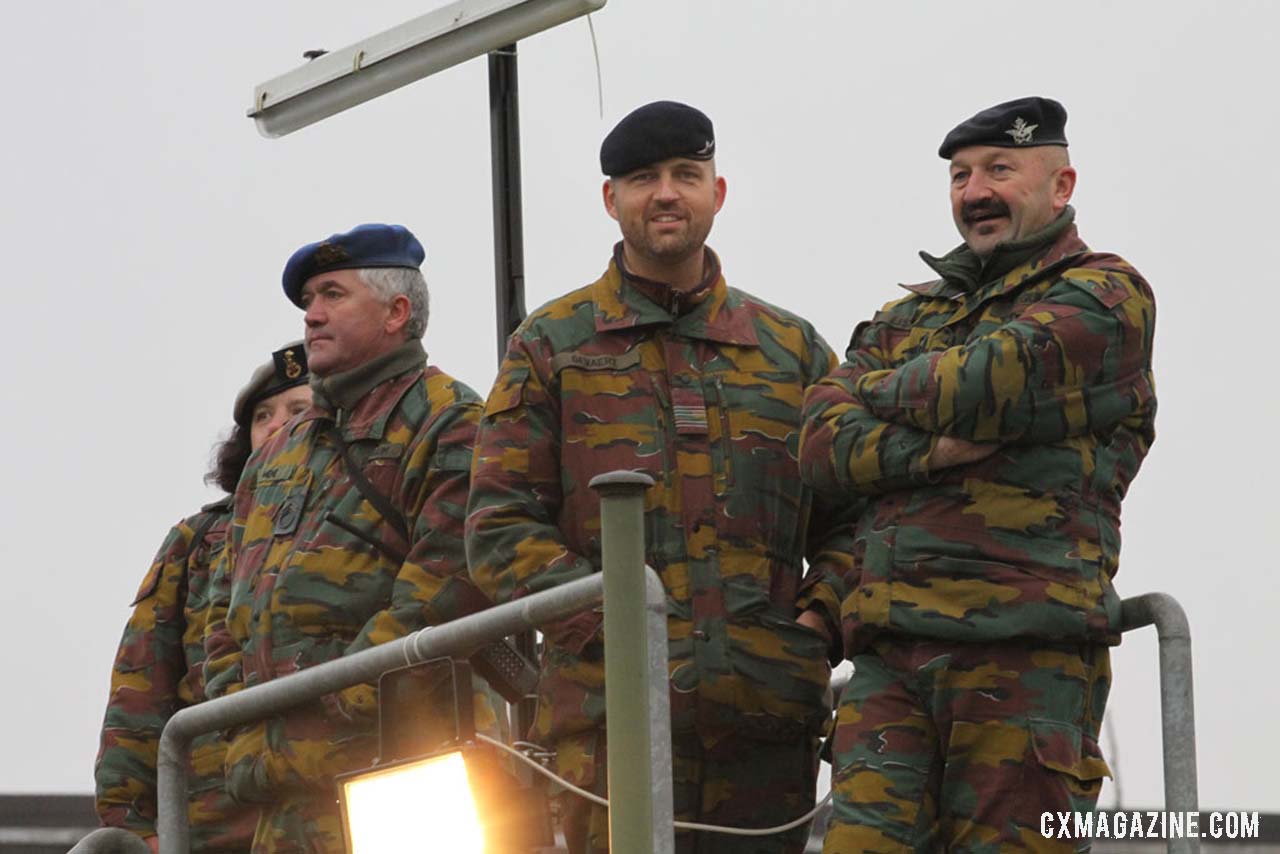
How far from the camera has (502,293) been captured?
21.8 feet

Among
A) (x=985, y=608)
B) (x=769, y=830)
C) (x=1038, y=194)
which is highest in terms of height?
(x=1038, y=194)

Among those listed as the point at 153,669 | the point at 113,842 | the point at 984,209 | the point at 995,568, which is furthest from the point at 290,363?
the point at 995,568

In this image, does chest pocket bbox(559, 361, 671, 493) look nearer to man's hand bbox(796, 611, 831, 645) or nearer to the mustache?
man's hand bbox(796, 611, 831, 645)

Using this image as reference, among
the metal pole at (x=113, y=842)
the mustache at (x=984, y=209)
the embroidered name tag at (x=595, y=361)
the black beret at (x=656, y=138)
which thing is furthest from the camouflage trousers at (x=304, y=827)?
the mustache at (x=984, y=209)

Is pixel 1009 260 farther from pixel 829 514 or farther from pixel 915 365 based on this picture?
pixel 829 514

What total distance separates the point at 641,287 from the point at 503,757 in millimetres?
1048

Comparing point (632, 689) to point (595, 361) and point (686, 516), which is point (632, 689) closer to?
point (686, 516)

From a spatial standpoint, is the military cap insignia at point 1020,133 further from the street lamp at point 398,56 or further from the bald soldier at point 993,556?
the street lamp at point 398,56

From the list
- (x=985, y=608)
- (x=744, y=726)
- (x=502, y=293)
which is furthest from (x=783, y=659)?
(x=502, y=293)

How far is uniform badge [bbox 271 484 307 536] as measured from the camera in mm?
6168

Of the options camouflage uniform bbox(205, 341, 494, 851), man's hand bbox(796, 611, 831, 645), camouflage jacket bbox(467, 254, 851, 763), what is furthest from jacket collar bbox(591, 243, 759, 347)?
man's hand bbox(796, 611, 831, 645)

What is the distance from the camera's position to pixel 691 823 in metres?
5.40

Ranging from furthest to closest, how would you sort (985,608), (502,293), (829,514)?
1. (502,293)
2. (829,514)
3. (985,608)

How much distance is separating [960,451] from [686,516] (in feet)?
2.26
